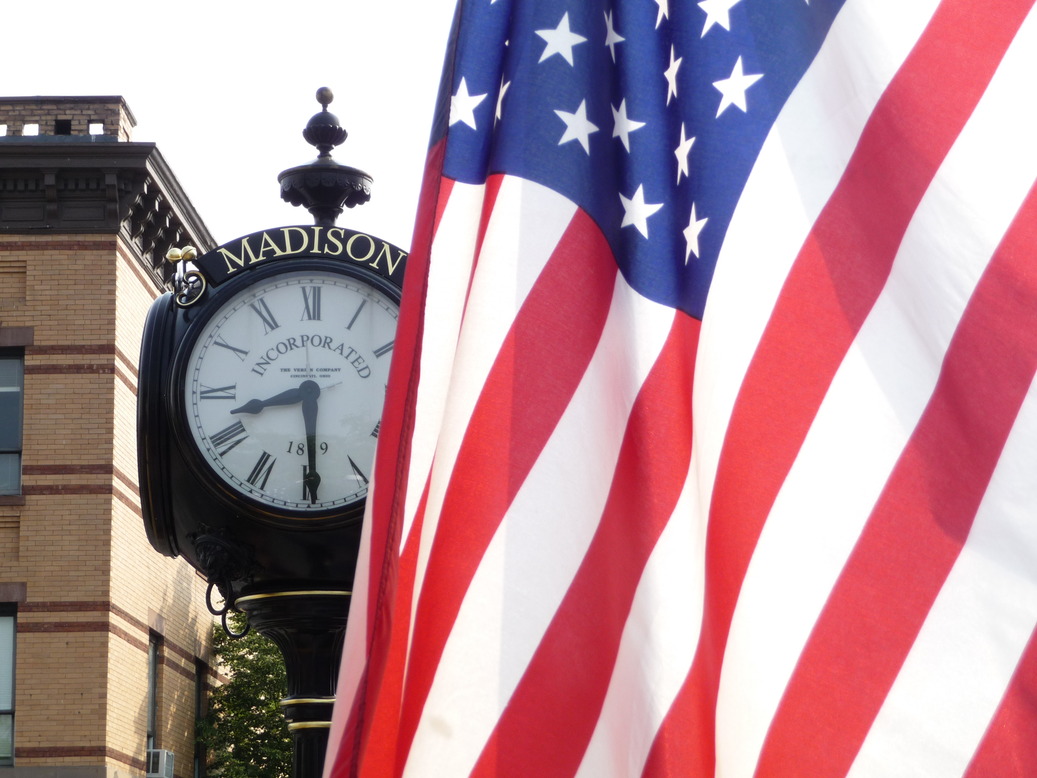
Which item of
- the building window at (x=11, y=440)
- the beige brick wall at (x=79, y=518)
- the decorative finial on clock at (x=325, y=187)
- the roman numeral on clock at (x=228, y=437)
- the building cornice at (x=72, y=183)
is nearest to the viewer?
the roman numeral on clock at (x=228, y=437)

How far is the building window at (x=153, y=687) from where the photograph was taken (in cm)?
1923

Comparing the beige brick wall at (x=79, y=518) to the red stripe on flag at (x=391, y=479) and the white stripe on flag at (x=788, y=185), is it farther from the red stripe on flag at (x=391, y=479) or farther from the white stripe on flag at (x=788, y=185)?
the white stripe on flag at (x=788, y=185)

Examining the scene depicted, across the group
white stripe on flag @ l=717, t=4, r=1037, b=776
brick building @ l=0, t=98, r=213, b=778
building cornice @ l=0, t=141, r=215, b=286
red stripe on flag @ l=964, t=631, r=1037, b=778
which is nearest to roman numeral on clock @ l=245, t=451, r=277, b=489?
white stripe on flag @ l=717, t=4, r=1037, b=776

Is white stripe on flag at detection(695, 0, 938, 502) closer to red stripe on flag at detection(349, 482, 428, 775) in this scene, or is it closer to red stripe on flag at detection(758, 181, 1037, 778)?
red stripe on flag at detection(758, 181, 1037, 778)

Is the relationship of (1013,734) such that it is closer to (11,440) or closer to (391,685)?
(391,685)

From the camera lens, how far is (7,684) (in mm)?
17281

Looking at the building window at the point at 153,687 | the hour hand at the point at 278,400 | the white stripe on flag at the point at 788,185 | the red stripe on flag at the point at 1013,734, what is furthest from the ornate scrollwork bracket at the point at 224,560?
the building window at the point at 153,687

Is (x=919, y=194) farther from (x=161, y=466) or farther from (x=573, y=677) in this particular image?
(x=161, y=466)

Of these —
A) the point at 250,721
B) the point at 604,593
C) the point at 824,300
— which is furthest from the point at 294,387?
the point at 250,721

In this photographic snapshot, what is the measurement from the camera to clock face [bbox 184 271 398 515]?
8.99 ft

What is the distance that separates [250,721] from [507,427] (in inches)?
777

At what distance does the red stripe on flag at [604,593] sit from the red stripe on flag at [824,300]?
105 mm

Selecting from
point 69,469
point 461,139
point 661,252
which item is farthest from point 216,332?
point 69,469

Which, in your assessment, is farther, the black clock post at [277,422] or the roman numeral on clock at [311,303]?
the roman numeral on clock at [311,303]
